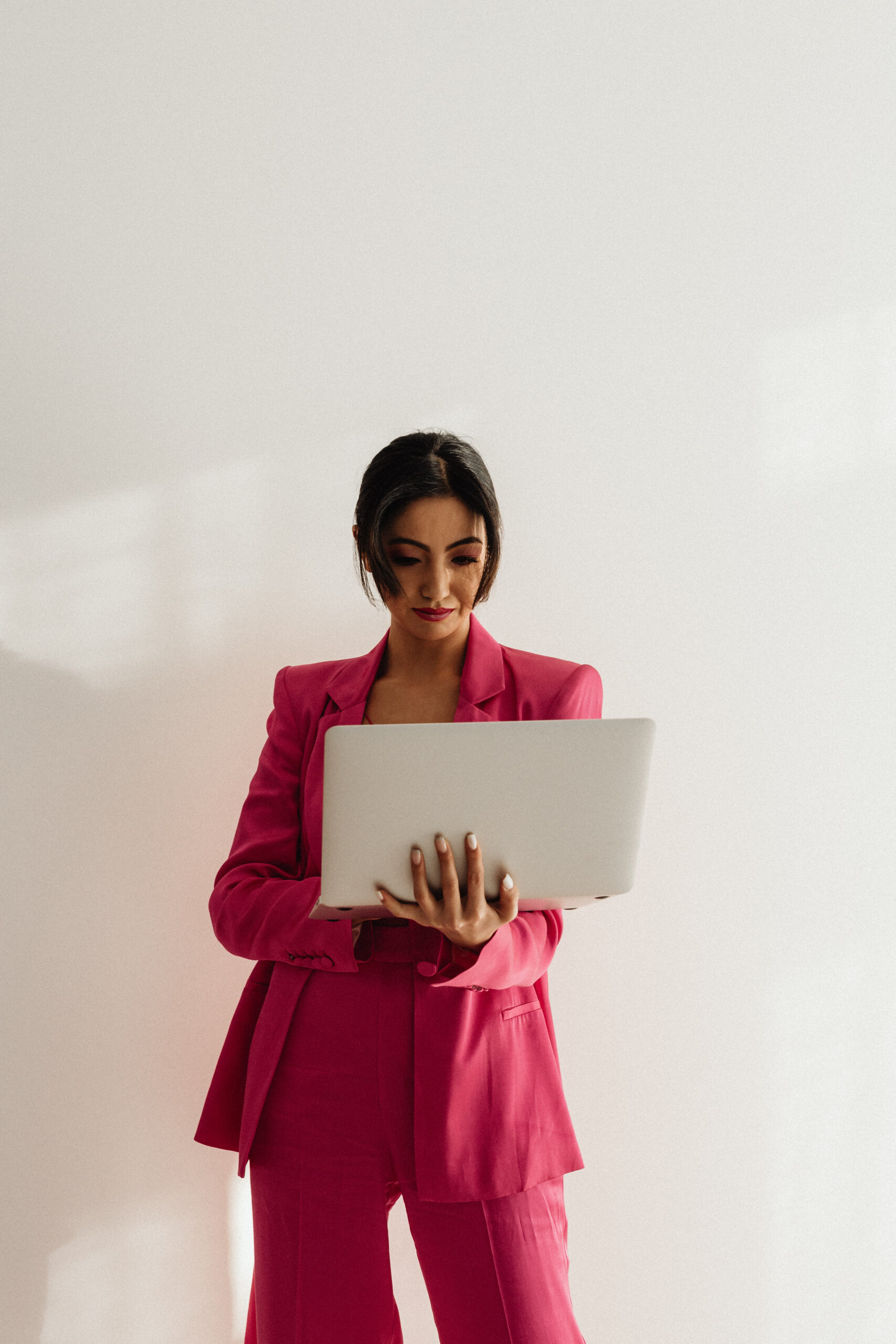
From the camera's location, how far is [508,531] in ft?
6.81

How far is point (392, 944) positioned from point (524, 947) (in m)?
0.20

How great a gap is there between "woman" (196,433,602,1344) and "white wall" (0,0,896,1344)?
1.59 feet

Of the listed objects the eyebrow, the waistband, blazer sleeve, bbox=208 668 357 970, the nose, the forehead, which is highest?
the forehead

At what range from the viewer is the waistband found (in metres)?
1.44

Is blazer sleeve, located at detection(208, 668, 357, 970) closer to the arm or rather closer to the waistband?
the waistband

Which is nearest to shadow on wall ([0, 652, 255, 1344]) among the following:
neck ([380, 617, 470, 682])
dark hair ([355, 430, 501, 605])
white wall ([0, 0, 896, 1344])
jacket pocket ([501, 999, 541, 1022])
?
white wall ([0, 0, 896, 1344])

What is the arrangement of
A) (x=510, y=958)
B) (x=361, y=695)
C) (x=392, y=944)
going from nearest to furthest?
(x=510, y=958), (x=392, y=944), (x=361, y=695)

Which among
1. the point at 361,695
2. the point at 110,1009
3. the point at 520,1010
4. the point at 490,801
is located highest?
the point at 361,695

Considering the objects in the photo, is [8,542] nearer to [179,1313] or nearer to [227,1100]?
[227,1100]

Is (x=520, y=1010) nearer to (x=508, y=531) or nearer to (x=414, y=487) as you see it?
(x=414, y=487)

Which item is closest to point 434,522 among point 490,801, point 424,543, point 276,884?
point 424,543

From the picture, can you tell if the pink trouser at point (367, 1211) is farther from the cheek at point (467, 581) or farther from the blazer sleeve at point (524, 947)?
the cheek at point (467, 581)

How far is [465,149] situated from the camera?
2092mm

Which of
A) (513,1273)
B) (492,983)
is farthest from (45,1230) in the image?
(492,983)
